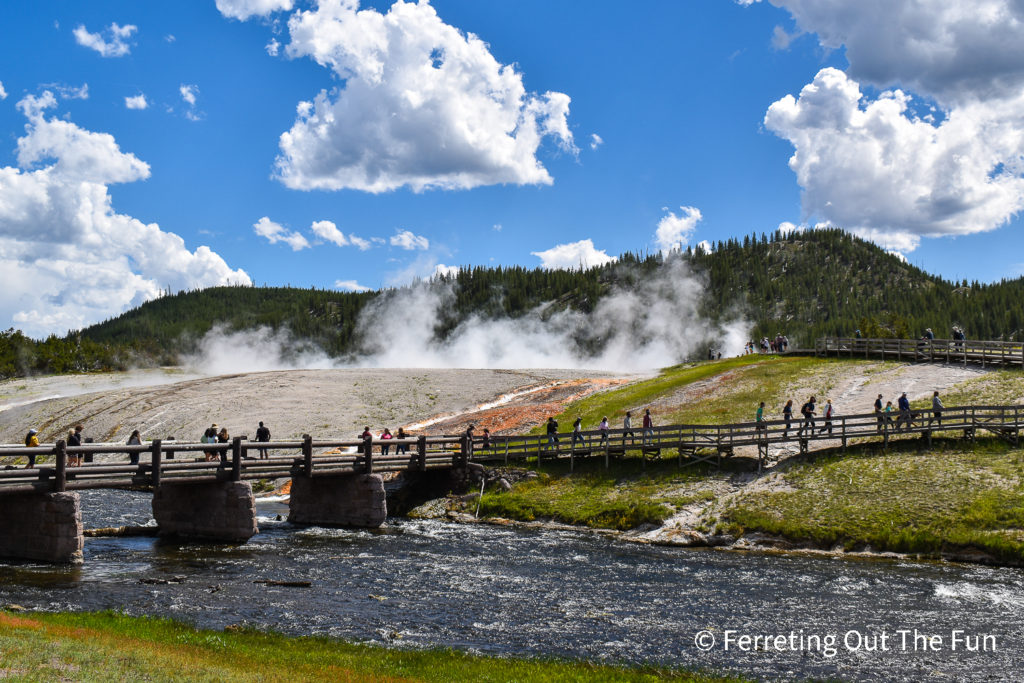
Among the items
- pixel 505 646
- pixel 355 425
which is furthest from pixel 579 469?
pixel 355 425

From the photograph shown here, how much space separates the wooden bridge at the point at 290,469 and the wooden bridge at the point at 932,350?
16.8 metres

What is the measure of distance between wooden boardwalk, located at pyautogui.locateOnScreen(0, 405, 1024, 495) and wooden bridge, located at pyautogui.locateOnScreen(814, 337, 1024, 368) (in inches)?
568

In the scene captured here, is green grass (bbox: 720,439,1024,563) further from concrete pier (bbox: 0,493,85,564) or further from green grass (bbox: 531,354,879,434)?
concrete pier (bbox: 0,493,85,564)

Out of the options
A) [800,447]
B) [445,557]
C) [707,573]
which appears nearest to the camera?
[707,573]

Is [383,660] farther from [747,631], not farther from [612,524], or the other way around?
[612,524]

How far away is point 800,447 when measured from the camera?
38.6m

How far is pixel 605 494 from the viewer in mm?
37625

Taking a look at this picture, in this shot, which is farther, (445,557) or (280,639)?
(445,557)

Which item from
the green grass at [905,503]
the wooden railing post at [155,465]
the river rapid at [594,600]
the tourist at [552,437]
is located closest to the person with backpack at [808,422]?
the green grass at [905,503]

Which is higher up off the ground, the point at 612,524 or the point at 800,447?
the point at 800,447

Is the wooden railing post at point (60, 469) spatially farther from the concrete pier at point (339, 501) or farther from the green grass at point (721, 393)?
the green grass at point (721, 393)

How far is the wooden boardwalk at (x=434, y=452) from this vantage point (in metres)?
26.4

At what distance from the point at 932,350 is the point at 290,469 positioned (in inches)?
1893

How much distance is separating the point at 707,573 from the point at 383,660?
13486mm
